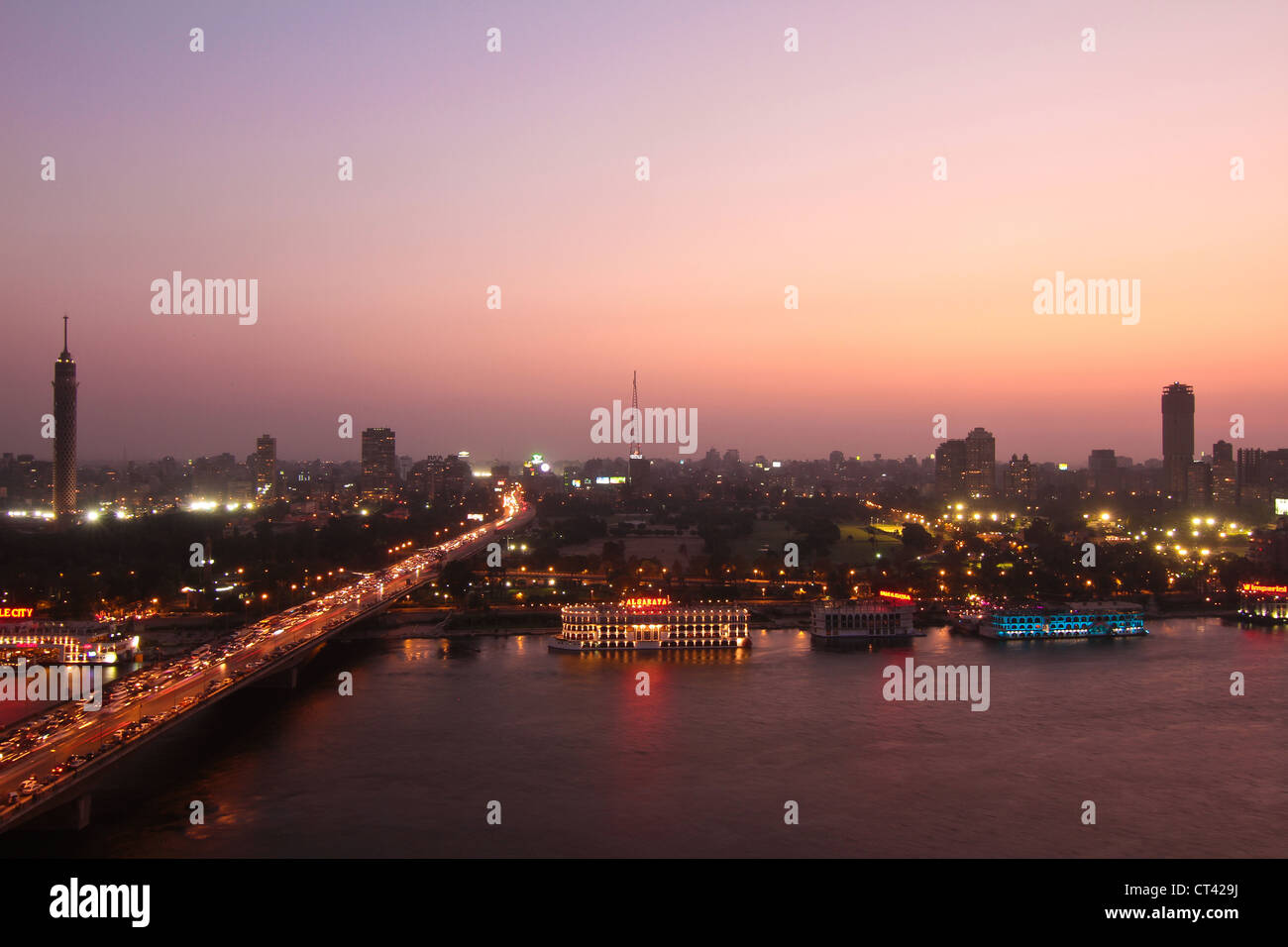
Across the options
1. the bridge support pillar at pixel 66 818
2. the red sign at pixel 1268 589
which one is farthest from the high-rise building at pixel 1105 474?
the bridge support pillar at pixel 66 818

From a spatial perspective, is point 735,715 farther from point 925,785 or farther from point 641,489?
point 641,489

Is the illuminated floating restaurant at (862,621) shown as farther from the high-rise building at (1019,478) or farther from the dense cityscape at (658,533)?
the high-rise building at (1019,478)

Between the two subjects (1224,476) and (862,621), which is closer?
(862,621)

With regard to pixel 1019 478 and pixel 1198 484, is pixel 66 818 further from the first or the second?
pixel 1019 478

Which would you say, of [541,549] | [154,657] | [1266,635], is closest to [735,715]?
[154,657]

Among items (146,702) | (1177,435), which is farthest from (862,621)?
(1177,435)

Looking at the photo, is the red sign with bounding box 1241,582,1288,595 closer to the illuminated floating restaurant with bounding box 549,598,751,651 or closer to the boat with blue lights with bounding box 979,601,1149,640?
the boat with blue lights with bounding box 979,601,1149,640

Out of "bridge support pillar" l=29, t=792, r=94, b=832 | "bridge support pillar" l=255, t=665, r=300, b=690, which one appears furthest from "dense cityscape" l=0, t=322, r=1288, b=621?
"bridge support pillar" l=29, t=792, r=94, b=832
